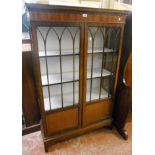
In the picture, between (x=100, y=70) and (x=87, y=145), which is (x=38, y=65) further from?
(x=87, y=145)

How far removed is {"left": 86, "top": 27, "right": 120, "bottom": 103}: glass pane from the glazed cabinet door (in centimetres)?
18

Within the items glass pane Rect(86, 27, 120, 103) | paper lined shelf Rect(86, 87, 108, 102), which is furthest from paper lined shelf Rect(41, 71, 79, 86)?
paper lined shelf Rect(86, 87, 108, 102)

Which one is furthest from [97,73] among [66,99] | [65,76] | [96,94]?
[66,99]

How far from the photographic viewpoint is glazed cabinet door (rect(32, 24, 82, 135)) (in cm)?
144

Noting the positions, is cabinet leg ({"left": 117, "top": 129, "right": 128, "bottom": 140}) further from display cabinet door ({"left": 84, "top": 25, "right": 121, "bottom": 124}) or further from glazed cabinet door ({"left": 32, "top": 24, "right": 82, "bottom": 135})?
glazed cabinet door ({"left": 32, "top": 24, "right": 82, "bottom": 135})

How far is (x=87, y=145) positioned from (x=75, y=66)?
1065 mm

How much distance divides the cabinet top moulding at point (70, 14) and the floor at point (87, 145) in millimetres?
1535

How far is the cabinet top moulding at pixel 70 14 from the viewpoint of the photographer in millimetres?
1127

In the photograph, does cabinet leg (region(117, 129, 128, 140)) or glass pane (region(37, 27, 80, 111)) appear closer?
glass pane (region(37, 27, 80, 111))

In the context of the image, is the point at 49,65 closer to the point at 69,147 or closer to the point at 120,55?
the point at 120,55

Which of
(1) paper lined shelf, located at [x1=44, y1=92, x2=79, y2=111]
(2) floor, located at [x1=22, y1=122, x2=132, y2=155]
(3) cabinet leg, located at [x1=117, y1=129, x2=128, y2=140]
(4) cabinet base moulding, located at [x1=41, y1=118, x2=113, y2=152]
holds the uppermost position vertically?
(1) paper lined shelf, located at [x1=44, y1=92, x2=79, y2=111]

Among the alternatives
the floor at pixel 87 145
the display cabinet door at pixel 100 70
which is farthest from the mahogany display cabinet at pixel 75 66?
the floor at pixel 87 145

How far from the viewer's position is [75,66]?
1.66 metres
